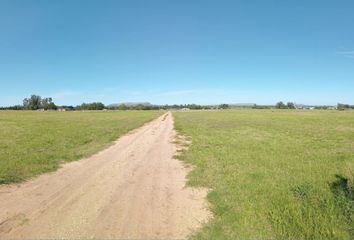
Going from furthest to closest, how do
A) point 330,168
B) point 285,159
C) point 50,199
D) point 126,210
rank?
point 285,159, point 330,168, point 50,199, point 126,210

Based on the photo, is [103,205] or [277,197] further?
[277,197]

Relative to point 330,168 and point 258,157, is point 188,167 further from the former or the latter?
point 330,168

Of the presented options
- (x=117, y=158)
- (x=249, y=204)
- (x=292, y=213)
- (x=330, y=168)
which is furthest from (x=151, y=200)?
(x=330, y=168)

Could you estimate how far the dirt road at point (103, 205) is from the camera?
21.9ft

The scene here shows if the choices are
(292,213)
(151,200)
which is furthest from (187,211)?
(292,213)

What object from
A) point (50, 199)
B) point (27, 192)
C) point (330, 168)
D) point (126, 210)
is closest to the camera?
point (126, 210)

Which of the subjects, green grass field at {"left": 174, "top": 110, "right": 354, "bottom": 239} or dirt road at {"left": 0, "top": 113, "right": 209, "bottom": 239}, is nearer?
dirt road at {"left": 0, "top": 113, "right": 209, "bottom": 239}

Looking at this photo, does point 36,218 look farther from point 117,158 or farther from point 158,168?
point 117,158

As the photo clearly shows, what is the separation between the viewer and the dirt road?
262 inches

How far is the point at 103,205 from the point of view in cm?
827

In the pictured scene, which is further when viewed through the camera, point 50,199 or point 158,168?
point 158,168

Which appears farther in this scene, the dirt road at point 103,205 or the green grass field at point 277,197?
the green grass field at point 277,197

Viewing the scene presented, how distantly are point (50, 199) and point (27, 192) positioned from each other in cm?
127

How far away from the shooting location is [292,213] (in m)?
7.65
